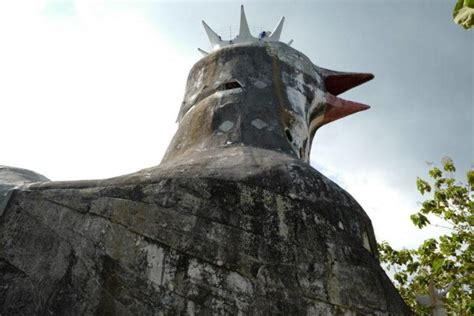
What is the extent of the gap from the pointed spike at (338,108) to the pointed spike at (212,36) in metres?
2.65

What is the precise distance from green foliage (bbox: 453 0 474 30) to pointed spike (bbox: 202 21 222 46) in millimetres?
6281

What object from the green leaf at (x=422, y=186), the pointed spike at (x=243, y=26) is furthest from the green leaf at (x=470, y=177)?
the pointed spike at (x=243, y=26)

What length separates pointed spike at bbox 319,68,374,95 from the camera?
7129mm

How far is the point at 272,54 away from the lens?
6246 millimetres

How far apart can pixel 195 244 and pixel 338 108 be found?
4.44 meters

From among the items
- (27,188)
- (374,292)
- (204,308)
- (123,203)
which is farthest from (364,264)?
(27,188)

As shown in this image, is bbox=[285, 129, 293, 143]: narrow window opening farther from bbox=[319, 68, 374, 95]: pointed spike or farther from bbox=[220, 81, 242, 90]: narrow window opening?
bbox=[319, 68, 374, 95]: pointed spike

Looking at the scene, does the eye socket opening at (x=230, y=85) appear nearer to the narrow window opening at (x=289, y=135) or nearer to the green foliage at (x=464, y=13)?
the narrow window opening at (x=289, y=135)

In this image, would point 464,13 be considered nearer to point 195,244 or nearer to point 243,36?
point 195,244

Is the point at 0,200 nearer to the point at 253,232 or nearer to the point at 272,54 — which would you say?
the point at 253,232

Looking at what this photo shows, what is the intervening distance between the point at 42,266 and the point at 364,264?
246cm

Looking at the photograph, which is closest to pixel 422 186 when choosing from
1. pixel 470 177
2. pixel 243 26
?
pixel 470 177

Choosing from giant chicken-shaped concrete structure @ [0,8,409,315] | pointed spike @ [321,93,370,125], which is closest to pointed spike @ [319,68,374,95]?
pointed spike @ [321,93,370,125]

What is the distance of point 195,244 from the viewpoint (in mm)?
3324
